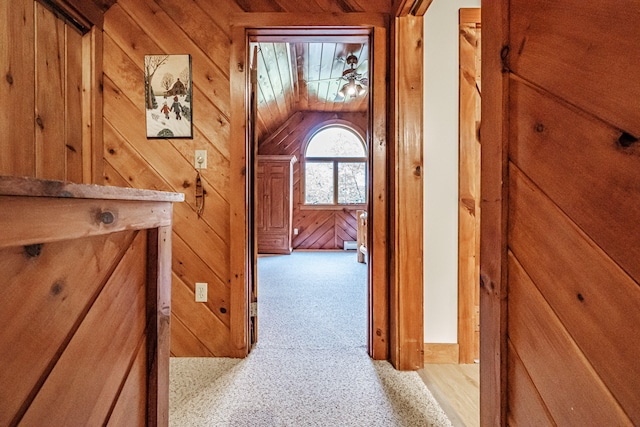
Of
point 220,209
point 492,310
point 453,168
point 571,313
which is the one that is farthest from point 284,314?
point 571,313

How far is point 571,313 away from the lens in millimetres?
534

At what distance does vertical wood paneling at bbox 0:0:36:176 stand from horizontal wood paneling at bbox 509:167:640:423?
77.3 inches

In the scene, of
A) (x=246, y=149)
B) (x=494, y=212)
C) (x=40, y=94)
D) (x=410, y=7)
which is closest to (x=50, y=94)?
(x=40, y=94)

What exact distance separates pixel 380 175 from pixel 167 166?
1.32m

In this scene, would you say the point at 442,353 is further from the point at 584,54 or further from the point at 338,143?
the point at 338,143

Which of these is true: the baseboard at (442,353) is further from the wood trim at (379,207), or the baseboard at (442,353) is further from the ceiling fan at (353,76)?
the ceiling fan at (353,76)

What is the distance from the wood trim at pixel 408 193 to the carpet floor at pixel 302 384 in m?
0.24

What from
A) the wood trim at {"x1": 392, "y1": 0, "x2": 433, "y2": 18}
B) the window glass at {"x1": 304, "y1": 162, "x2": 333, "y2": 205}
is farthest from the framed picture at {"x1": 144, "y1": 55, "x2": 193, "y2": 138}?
the window glass at {"x1": 304, "y1": 162, "x2": 333, "y2": 205}

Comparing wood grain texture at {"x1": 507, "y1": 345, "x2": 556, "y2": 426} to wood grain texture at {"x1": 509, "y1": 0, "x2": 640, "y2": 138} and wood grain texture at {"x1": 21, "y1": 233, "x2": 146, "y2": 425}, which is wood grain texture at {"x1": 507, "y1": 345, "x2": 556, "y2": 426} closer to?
wood grain texture at {"x1": 509, "y1": 0, "x2": 640, "y2": 138}

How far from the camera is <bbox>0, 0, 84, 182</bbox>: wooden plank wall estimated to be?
1.25 meters

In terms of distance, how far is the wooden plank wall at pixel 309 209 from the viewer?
613 cm

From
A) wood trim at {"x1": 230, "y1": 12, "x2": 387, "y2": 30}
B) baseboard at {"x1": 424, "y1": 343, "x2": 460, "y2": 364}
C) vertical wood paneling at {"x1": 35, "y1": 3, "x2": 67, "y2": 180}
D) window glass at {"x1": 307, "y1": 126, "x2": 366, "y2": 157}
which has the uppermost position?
window glass at {"x1": 307, "y1": 126, "x2": 366, "y2": 157}

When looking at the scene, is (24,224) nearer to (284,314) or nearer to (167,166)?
(167,166)

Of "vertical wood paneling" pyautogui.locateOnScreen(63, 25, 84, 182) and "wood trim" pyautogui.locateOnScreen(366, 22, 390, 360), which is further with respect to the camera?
"wood trim" pyautogui.locateOnScreen(366, 22, 390, 360)
